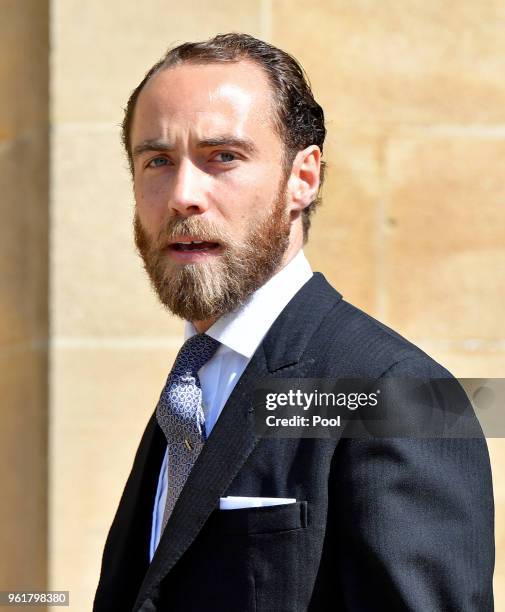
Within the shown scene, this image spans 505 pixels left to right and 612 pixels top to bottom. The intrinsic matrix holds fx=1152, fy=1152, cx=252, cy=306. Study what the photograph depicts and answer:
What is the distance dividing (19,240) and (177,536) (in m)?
2.42

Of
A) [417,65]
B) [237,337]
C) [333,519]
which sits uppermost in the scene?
[417,65]

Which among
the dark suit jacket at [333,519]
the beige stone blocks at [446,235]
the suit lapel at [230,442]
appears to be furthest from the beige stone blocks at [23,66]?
the dark suit jacket at [333,519]

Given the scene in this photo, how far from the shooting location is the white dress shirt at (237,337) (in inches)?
92.0

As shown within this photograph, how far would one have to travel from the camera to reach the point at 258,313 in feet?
7.87

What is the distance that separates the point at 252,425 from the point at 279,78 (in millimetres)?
887

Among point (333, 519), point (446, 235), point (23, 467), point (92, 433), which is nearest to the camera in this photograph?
point (333, 519)

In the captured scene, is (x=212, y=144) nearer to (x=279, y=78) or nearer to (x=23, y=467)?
(x=279, y=78)

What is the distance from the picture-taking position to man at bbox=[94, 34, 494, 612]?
2.00m

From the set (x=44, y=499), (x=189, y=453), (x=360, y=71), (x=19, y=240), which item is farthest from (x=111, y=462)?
(x=189, y=453)

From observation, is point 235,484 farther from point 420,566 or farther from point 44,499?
point 44,499

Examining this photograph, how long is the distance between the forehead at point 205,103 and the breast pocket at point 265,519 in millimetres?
805

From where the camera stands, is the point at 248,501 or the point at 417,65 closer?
the point at 248,501

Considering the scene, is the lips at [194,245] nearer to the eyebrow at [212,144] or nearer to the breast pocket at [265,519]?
the eyebrow at [212,144]

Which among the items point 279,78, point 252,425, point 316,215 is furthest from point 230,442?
point 316,215
